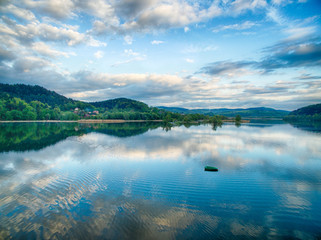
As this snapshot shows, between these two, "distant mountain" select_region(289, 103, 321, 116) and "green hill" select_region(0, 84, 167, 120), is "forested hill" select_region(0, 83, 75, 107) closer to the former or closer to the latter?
"green hill" select_region(0, 84, 167, 120)

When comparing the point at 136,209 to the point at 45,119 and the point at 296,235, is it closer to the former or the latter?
the point at 296,235

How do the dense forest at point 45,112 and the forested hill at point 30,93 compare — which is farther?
the forested hill at point 30,93

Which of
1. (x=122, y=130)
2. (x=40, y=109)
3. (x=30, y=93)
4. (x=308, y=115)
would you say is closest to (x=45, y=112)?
(x=40, y=109)

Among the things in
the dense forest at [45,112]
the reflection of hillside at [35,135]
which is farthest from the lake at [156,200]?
the dense forest at [45,112]

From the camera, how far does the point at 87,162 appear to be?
17.2 m

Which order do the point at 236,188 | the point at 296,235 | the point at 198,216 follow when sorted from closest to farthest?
the point at 296,235
the point at 198,216
the point at 236,188

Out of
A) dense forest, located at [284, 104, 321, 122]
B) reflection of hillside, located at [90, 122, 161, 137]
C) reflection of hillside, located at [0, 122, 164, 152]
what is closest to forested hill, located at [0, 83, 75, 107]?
reflection of hillside, located at [0, 122, 164, 152]

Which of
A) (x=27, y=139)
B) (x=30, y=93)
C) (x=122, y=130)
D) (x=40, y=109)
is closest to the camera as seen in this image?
(x=27, y=139)

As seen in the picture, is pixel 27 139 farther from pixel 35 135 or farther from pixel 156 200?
pixel 156 200

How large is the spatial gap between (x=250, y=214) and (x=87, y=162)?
14593 millimetres

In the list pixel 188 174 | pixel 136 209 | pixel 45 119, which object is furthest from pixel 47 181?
pixel 45 119

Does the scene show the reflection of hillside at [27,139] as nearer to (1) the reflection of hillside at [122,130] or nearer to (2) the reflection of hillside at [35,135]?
(2) the reflection of hillside at [35,135]

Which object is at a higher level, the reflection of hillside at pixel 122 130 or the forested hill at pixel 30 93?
the forested hill at pixel 30 93

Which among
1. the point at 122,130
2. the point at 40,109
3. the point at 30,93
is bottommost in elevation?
the point at 122,130
